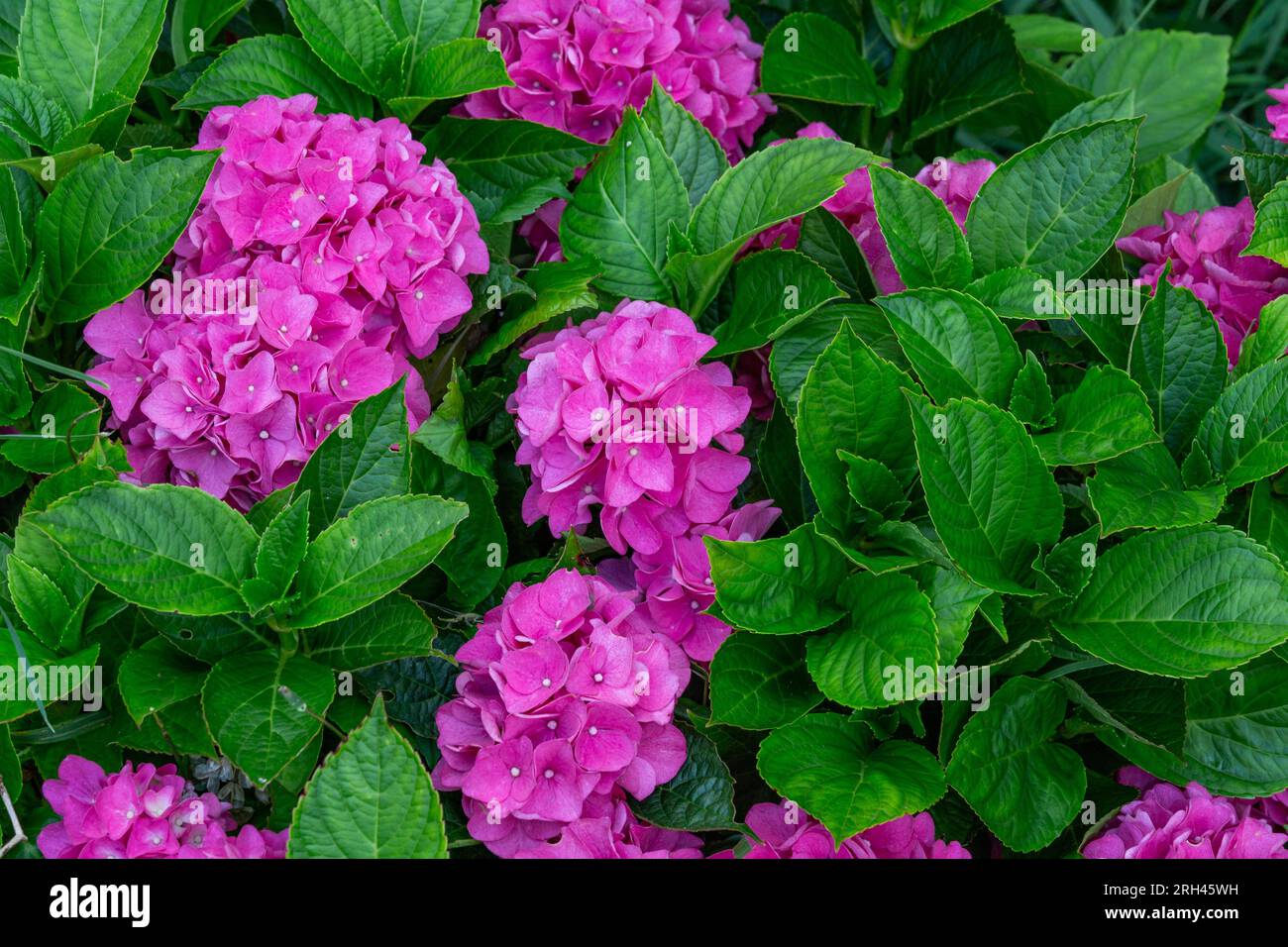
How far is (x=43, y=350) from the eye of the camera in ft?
4.78

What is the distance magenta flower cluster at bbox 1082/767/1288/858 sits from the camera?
120 cm

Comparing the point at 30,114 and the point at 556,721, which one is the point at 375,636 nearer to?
the point at 556,721

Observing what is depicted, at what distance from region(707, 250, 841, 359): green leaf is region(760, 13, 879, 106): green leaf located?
371 millimetres

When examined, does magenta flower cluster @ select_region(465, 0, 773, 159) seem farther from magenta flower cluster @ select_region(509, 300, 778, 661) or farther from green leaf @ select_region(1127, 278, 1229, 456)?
green leaf @ select_region(1127, 278, 1229, 456)

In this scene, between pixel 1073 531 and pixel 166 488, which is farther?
pixel 1073 531

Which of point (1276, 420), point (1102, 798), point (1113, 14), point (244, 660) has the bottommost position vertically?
point (1102, 798)

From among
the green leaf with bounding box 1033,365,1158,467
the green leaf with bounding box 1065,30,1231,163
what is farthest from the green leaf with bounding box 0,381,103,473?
the green leaf with bounding box 1065,30,1231,163

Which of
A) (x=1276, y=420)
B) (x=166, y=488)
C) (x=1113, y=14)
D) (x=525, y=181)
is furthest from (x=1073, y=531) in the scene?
(x=1113, y=14)

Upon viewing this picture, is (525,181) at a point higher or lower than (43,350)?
higher

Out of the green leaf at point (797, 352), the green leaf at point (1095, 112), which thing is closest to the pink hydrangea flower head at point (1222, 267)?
the green leaf at point (1095, 112)

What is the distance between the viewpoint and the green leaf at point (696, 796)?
4.00ft
